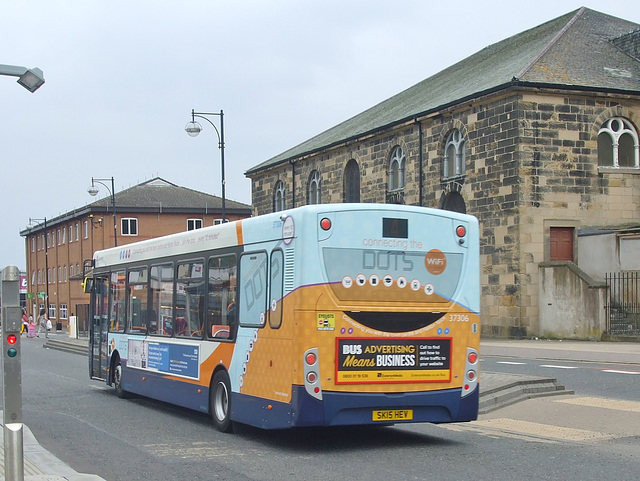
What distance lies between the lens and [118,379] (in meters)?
17.1

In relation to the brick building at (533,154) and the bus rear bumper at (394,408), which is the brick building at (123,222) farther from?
the bus rear bumper at (394,408)

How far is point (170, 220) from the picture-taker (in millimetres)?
80000

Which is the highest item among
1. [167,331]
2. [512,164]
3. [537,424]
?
[512,164]

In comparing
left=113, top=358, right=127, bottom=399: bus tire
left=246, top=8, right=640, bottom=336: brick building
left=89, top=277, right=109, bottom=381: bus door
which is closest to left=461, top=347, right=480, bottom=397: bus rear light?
left=113, top=358, right=127, bottom=399: bus tire

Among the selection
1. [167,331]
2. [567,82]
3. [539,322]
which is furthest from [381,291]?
[567,82]

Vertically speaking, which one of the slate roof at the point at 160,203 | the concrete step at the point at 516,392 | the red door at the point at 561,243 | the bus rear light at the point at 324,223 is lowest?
the concrete step at the point at 516,392

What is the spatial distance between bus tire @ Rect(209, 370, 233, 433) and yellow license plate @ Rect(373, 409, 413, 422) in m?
2.30

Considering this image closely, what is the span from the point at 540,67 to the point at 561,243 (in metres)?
6.84

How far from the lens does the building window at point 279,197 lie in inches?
2190

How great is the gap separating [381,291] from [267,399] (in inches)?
71.8

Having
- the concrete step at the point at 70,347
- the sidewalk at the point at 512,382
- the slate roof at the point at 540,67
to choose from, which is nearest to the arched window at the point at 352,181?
the slate roof at the point at 540,67

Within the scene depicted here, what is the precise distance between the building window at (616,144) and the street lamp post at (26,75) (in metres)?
26.9

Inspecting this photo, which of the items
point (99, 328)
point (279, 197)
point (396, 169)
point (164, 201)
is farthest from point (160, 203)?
point (99, 328)

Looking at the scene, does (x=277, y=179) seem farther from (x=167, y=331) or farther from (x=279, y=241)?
(x=279, y=241)
